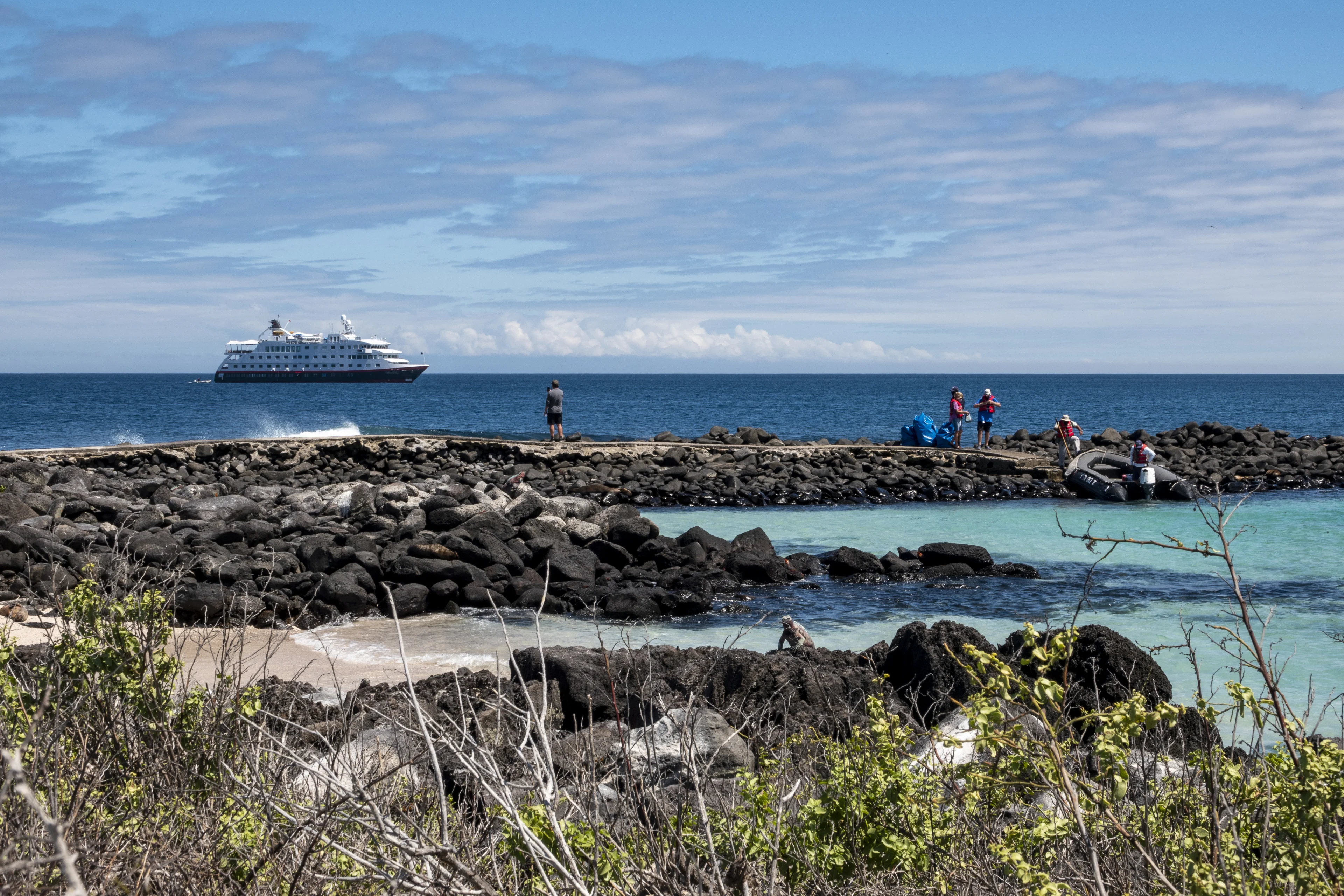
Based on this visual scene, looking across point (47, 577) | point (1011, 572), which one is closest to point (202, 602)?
point (47, 577)

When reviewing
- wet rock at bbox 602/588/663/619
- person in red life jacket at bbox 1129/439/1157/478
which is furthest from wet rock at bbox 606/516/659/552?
person in red life jacket at bbox 1129/439/1157/478

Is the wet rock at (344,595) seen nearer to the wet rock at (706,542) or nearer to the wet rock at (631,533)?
the wet rock at (631,533)

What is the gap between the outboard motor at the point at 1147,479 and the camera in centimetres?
2134

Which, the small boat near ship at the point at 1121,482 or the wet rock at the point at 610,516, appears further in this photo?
the small boat near ship at the point at 1121,482

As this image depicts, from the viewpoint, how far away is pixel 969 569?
553 inches

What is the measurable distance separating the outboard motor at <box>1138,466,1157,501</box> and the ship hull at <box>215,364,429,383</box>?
94218mm

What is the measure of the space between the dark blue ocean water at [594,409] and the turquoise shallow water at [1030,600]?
20.0m

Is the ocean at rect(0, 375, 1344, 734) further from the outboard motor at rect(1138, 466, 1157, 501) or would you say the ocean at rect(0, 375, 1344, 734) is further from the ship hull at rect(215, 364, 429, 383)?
the ship hull at rect(215, 364, 429, 383)

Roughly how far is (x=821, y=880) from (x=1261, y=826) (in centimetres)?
121

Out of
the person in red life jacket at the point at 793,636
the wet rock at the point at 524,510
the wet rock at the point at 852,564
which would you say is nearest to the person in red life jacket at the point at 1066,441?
the wet rock at the point at 852,564

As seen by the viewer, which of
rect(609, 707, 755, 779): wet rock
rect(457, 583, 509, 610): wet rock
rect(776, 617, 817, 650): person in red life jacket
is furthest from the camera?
rect(457, 583, 509, 610): wet rock

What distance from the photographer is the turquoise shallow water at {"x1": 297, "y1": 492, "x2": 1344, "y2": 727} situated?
998 cm

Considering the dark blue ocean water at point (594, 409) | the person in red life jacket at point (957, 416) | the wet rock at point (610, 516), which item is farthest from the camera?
the dark blue ocean water at point (594, 409)

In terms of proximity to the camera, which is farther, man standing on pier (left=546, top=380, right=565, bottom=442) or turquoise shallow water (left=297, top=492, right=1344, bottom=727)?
man standing on pier (left=546, top=380, right=565, bottom=442)
